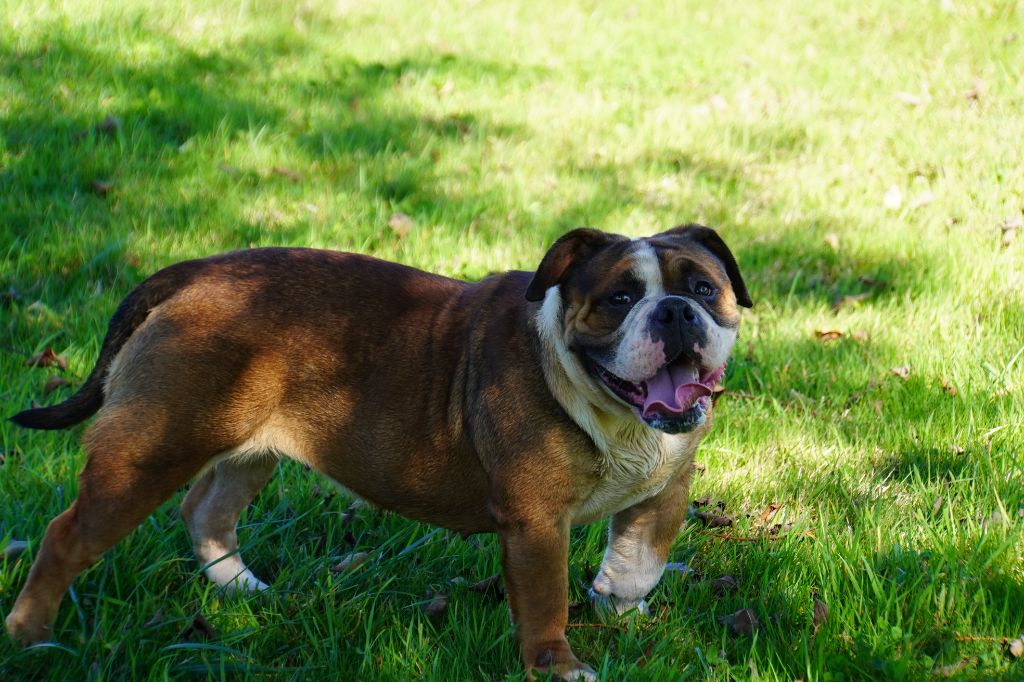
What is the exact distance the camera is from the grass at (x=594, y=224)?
380 centimetres

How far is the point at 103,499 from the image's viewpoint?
3715 mm

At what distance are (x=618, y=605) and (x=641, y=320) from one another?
117 centimetres

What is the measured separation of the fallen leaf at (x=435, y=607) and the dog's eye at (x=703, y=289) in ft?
4.77

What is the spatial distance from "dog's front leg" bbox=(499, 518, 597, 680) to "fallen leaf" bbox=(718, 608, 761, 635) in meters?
0.56

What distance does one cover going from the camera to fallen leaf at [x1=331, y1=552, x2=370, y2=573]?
415cm

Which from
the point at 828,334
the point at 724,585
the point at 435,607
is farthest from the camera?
the point at 828,334

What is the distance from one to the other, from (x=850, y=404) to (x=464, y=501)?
2.38 metres

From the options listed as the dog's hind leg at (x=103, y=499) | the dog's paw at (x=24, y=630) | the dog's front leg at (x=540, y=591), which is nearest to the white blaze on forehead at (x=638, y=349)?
the dog's front leg at (x=540, y=591)

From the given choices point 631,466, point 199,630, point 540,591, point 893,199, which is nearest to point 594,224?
point 893,199

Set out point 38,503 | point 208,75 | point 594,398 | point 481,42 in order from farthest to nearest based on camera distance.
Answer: point 481,42 < point 208,75 < point 38,503 < point 594,398

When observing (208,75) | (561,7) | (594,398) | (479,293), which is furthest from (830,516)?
(561,7)

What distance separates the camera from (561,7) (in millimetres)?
12164

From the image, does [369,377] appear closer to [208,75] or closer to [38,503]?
[38,503]

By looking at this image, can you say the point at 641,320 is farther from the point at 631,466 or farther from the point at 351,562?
the point at 351,562
